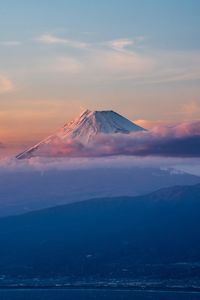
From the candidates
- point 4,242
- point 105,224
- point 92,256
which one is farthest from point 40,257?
point 105,224

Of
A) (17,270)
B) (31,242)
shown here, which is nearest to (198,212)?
(31,242)

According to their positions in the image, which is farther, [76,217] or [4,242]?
[76,217]

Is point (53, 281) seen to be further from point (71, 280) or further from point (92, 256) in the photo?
point (92, 256)

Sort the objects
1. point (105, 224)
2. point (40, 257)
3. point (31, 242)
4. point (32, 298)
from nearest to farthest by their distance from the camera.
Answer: point (32, 298) < point (40, 257) < point (31, 242) < point (105, 224)

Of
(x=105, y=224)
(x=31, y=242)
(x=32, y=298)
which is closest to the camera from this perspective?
(x=32, y=298)

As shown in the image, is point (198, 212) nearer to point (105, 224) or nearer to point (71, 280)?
point (105, 224)

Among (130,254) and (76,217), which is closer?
(130,254)
